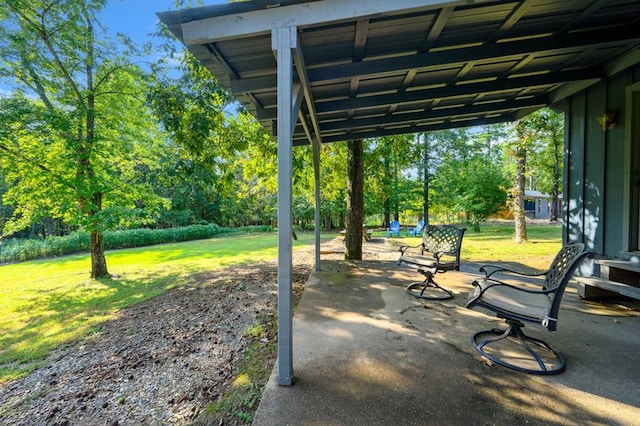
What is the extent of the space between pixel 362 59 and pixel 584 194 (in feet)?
13.4

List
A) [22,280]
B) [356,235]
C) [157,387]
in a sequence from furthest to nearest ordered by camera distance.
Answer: [22,280] < [356,235] < [157,387]

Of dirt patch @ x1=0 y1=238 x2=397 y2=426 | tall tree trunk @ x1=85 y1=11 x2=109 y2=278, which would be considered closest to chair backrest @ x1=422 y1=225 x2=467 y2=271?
dirt patch @ x1=0 y1=238 x2=397 y2=426

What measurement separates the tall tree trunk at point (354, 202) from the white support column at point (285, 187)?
4824 mm

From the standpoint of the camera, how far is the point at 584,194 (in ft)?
14.0

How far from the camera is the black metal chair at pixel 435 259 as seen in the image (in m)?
3.73

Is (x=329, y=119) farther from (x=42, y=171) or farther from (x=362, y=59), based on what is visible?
(x=42, y=171)

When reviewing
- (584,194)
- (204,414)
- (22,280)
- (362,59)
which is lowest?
(22,280)

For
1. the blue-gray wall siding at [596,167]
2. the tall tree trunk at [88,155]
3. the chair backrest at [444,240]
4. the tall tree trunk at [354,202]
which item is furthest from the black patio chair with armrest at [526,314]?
the tall tree trunk at [88,155]

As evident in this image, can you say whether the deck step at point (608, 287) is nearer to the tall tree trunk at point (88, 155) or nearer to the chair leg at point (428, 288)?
the chair leg at point (428, 288)

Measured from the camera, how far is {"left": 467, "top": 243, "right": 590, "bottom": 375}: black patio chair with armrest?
2.02 metres

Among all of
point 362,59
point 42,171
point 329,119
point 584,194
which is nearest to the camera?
point 362,59

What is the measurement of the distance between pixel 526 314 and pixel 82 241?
1788 centimetres

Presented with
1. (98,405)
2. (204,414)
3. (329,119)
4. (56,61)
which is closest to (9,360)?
(98,405)

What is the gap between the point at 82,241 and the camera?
14047mm
